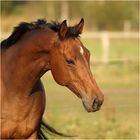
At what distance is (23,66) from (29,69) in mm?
65

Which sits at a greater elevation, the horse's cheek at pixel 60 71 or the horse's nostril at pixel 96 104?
the horse's cheek at pixel 60 71

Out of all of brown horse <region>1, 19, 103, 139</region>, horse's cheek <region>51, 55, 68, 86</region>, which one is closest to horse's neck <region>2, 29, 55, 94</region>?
brown horse <region>1, 19, 103, 139</region>

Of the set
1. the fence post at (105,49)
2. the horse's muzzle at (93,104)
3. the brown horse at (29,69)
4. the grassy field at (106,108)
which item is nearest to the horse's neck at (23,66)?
the brown horse at (29,69)

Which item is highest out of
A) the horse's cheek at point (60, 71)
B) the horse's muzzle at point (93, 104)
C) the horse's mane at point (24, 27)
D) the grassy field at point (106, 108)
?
the horse's mane at point (24, 27)

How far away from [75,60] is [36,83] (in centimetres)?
72

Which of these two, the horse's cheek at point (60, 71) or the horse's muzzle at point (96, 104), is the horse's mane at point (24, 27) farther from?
the horse's muzzle at point (96, 104)

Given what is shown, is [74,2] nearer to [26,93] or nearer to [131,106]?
[131,106]

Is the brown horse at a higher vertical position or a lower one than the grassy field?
higher

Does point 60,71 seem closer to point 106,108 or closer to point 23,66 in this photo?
point 23,66

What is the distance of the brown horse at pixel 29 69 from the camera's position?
5.43 m

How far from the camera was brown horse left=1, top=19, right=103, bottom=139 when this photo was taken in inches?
214

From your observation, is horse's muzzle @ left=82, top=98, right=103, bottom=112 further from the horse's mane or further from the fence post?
the fence post

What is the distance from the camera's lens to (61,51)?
5.37 metres

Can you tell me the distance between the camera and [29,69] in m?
5.71
